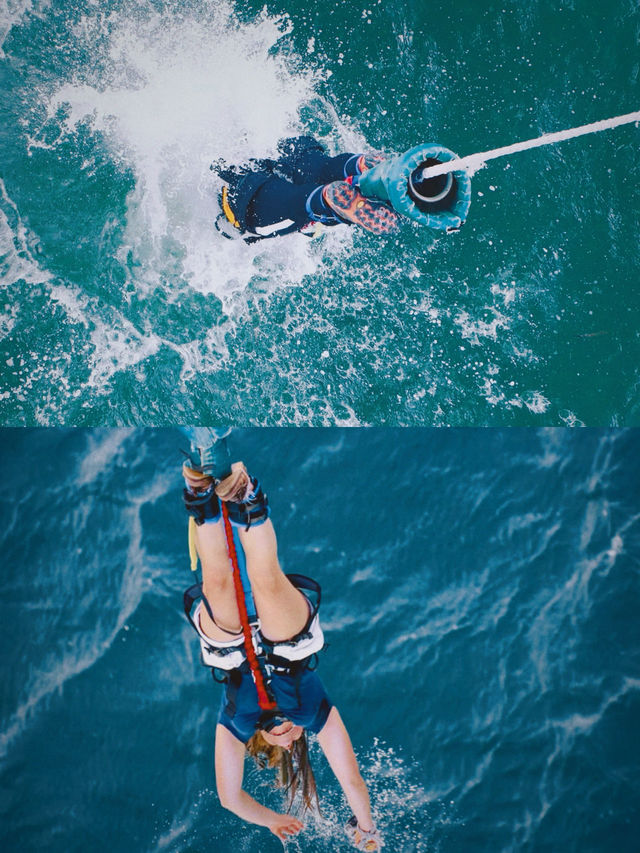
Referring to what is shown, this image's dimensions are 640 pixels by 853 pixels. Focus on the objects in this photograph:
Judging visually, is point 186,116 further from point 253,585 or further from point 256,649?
point 256,649

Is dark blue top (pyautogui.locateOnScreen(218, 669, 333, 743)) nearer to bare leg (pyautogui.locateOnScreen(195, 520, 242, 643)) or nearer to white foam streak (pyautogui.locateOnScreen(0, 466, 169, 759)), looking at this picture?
bare leg (pyautogui.locateOnScreen(195, 520, 242, 643))

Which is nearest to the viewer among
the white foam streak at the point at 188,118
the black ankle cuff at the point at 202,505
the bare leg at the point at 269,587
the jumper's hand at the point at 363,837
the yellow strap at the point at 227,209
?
the black ankle cuff at the point at 202,505

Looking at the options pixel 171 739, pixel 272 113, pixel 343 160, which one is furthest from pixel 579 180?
pixel 171 739

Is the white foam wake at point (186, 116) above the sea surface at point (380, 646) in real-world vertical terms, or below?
above

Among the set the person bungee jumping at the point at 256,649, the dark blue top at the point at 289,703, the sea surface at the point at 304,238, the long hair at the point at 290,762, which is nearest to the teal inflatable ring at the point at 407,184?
the sea surface at the point at 304,238

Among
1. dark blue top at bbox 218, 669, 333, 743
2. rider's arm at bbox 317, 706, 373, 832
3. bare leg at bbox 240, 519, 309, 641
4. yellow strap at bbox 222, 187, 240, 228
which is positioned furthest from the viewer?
yellow strap at bbox 222, 187, 240, 228

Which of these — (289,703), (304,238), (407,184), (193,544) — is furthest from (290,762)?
(304,238)

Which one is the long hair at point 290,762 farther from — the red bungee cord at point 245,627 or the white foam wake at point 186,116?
the white foam wake at point 186,116

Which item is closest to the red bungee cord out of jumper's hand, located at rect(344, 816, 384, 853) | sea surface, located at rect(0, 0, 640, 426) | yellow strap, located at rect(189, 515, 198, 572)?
yellow strap, located at rect(189, 515, 198, 572)
